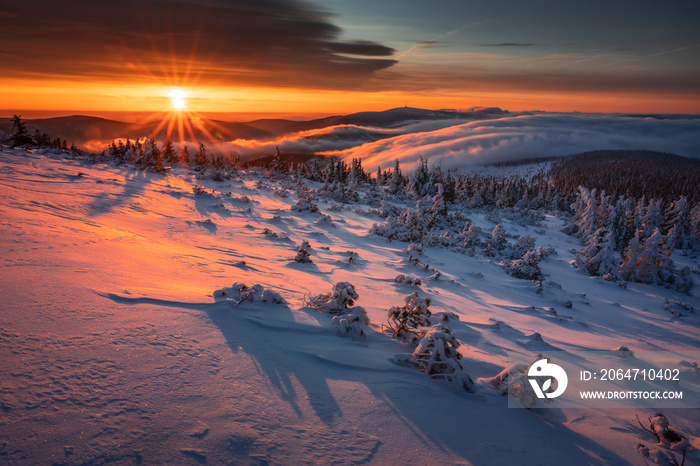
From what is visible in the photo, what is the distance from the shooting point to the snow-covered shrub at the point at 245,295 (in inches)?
193

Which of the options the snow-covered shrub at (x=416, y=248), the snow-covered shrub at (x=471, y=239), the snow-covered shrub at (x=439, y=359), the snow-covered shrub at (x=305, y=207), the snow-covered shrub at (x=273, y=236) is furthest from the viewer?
the snow-covered shrub at (x=471, y=239)

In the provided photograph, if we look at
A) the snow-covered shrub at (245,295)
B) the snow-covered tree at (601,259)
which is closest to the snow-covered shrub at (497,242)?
the snow-covered tree at (601,259)

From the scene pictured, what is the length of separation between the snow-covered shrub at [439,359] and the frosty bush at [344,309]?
87cm

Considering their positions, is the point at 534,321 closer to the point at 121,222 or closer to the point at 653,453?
the point at 653,453

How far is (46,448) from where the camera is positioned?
2068 millimetres

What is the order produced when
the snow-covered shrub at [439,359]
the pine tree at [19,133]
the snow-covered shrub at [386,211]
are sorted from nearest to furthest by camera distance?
the snow-covered shrub at [439,359] → the snow-covered shrub at [386,211] → the pine tree at [19,133]

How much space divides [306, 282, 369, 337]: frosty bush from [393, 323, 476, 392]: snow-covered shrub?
871mm

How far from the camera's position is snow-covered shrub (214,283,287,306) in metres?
4.90

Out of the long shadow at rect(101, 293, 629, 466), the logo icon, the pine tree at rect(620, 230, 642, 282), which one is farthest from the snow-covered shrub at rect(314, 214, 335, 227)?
the pine tree at rect(620, 230, 642, 282)

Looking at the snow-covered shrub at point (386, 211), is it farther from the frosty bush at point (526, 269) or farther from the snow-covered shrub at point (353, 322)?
the snow-covered shrub at point (353, 322)

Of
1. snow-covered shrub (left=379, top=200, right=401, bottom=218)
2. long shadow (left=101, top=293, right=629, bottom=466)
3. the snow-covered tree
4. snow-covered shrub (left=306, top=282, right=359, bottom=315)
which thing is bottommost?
the snow-covered tree

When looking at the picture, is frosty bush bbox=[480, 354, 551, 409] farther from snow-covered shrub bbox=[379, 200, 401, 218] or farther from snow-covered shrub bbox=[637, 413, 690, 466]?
snow-covered shrub bbox=[379, 200, 401, 218]

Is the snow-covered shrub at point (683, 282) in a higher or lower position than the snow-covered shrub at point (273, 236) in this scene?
lower

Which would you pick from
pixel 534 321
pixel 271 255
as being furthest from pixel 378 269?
pixel 534 321
